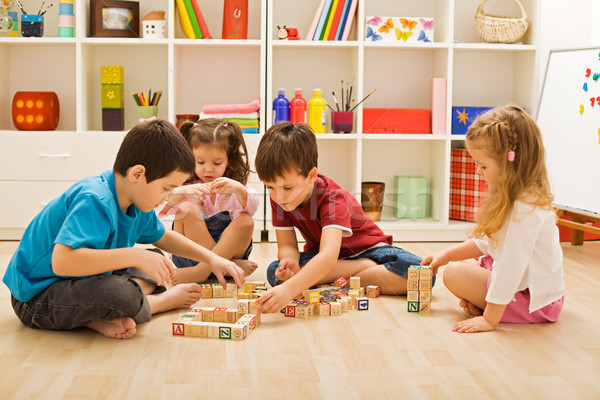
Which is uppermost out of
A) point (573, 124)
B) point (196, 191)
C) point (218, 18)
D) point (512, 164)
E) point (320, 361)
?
point (218, 18)

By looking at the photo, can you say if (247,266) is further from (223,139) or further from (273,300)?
(273,300)

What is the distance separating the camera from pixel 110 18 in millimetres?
3062

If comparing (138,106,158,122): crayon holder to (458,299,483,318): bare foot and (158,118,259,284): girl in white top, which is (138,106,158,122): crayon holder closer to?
(158,118,259,284): girl in white top

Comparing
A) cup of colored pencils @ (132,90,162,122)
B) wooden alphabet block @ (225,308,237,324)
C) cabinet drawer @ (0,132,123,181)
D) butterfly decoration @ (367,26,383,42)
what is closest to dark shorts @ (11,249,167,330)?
wooden alphabet block @ (225,308,237,324)

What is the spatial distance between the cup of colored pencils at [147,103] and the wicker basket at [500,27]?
1.63 metres

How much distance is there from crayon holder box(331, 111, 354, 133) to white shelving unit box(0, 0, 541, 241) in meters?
0.06

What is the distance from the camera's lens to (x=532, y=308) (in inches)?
66.4

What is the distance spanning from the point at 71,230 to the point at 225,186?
2.36ft

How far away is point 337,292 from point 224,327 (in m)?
0.47

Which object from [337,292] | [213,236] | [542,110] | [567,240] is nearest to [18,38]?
[213,236]

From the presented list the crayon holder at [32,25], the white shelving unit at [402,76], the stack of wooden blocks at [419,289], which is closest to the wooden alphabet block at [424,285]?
the stack of wooden blocks at [419,289]

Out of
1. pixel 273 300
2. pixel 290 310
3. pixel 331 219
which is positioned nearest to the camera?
pixel 273 300

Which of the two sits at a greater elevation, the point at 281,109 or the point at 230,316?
the point at 281,109

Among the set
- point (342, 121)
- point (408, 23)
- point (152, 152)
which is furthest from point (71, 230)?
point (408, 23)
